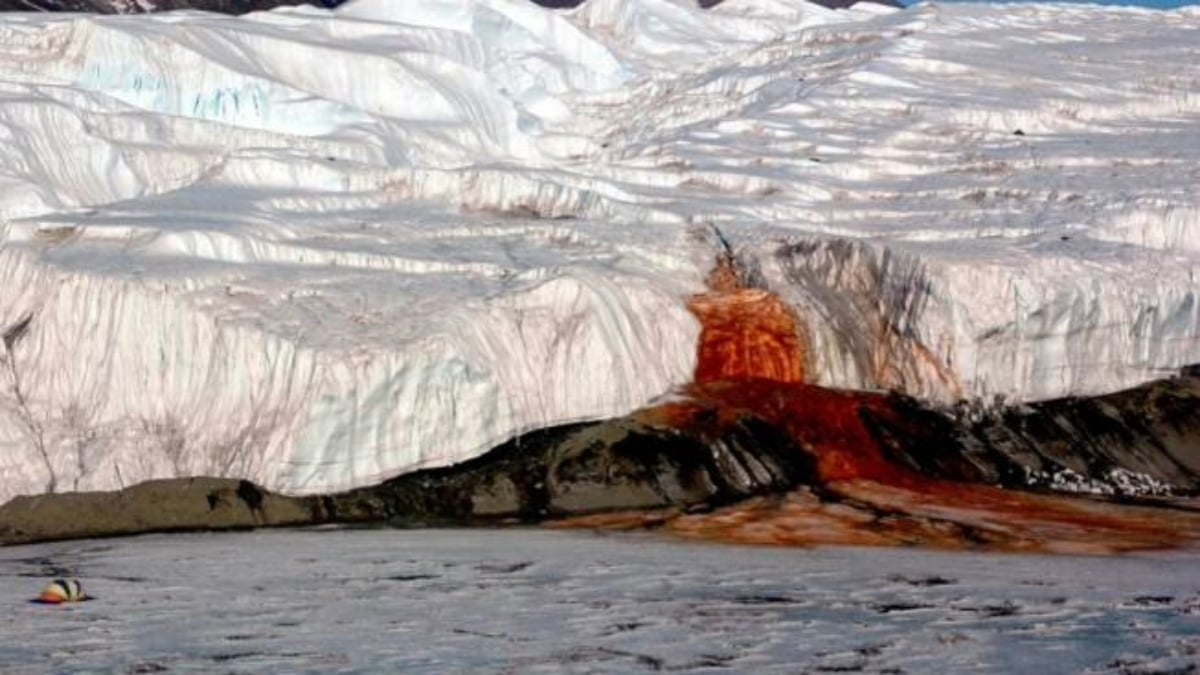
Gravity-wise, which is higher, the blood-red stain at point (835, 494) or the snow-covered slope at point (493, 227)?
the snow-covered slope at point (493, 227)

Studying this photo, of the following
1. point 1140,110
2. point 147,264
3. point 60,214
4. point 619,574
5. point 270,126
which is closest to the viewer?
point 619,574

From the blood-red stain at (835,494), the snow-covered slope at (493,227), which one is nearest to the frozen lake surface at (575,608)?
the blood-red stain at (835,494)

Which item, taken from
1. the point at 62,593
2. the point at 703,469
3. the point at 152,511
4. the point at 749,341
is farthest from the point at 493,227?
the point at 62,593

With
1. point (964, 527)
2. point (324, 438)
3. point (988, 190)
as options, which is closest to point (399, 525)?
point (324, 438)

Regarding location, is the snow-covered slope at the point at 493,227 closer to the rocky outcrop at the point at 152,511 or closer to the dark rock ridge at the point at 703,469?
the rocky outcrop at the point at 152,511

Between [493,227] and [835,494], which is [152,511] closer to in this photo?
[835,494]

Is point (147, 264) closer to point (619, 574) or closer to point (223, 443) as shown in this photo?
point (223, 443)

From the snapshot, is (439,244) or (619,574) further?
(439,244)
